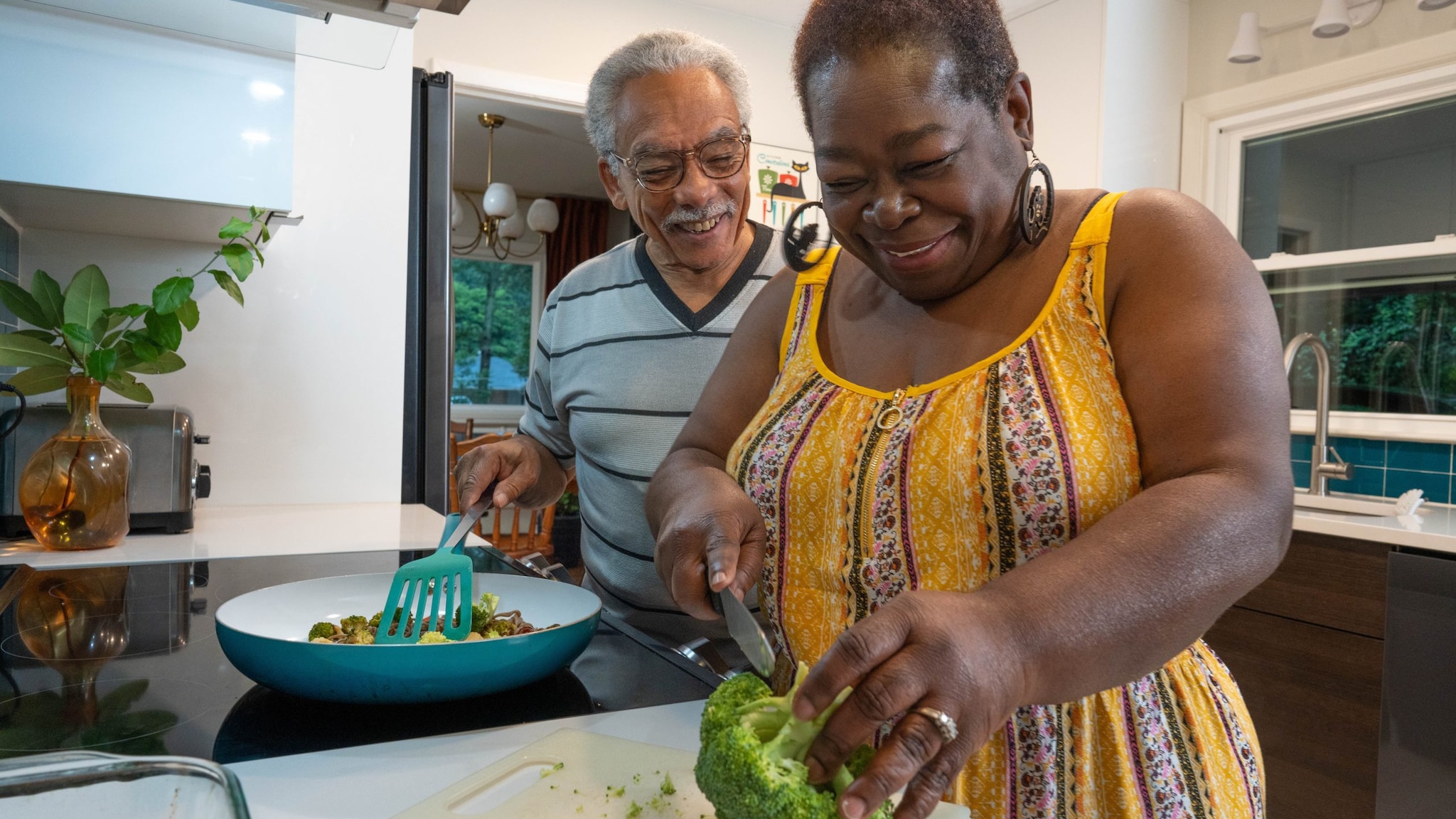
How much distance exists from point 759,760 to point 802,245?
0.65 m

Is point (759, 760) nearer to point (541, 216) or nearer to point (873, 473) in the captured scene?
point (873, 473)

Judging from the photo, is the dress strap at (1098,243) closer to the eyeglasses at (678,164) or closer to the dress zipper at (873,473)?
the dress zipper at (873,473)

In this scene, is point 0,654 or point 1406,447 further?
point 1406,447

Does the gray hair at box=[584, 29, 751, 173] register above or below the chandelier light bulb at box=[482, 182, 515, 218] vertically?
below

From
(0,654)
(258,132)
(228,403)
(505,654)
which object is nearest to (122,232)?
(228,403)

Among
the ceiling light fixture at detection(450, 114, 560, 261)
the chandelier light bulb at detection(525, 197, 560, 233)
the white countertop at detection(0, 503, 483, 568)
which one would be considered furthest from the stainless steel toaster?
the chandelier light bulb at detection(525, 197, 560, 233)

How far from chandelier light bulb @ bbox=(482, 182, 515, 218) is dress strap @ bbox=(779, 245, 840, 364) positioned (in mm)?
4857

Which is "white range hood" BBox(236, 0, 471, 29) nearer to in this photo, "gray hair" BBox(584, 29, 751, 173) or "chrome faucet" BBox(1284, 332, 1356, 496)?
"gray hair" BBox(584, 29, 751, 173)

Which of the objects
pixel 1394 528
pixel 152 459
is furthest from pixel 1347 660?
pixel 152 459

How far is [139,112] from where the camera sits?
153cm

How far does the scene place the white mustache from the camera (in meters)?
1.45

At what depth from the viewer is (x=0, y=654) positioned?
96cm

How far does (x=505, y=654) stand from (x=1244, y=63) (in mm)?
3541

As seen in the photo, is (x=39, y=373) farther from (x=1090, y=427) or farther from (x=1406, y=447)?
(x=1406, y=447)
